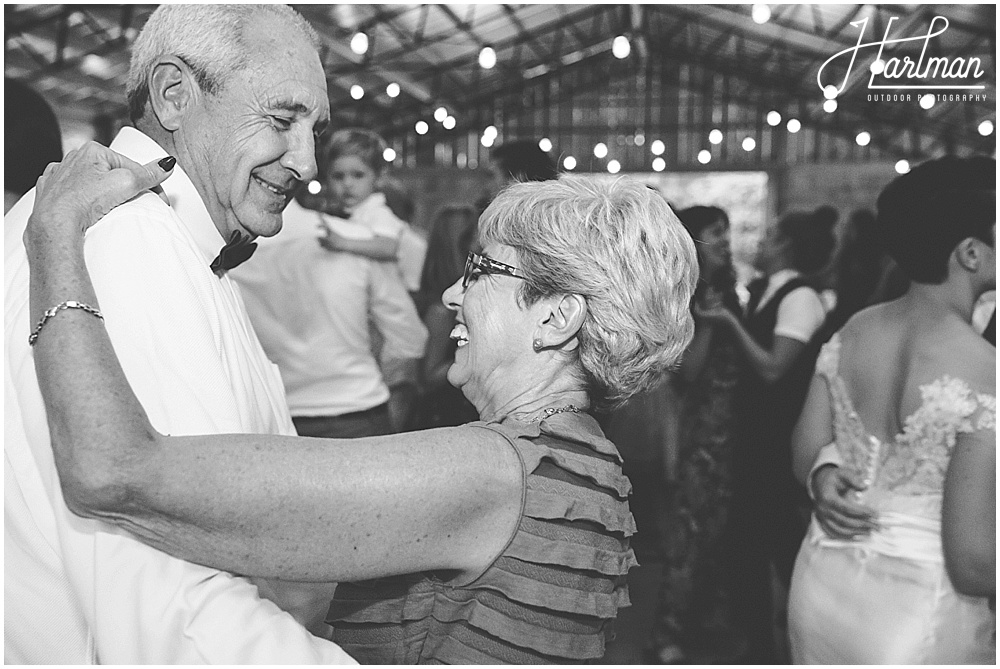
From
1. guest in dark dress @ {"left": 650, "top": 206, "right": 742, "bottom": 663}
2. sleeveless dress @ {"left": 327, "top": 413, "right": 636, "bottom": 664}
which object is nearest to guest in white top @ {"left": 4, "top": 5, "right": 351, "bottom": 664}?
sleeveless dress @ {"left": 327, "top": 413, "right": 636, "bottom": 664}

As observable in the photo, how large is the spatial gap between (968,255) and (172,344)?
178cm

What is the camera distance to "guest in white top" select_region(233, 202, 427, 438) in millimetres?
3445

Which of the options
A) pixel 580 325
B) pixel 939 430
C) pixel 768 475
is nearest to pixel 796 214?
pixel 768 475

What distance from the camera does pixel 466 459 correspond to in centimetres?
111

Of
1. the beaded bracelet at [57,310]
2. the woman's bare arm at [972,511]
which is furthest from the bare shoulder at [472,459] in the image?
the woman's bare arm at [972,511]

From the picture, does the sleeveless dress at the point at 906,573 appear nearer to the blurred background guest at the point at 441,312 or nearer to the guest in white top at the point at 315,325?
the blurred background guest at the point at 441,312

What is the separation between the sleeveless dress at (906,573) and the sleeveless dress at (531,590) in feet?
3.59

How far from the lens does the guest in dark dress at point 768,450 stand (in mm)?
3484

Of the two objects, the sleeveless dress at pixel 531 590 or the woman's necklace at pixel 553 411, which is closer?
the sleeveless dress at pixel 531 590

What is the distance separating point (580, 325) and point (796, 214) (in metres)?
3.24

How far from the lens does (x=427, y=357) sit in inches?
153

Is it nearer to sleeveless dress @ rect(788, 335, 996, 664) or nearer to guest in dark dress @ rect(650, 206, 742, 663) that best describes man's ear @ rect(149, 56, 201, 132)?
sleeveless dress @ rect(788, 335, 996, 664)

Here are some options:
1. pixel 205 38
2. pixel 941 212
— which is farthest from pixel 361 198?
pixel 205 38

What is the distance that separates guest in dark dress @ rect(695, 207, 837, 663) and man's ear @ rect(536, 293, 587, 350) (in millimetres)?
2178
